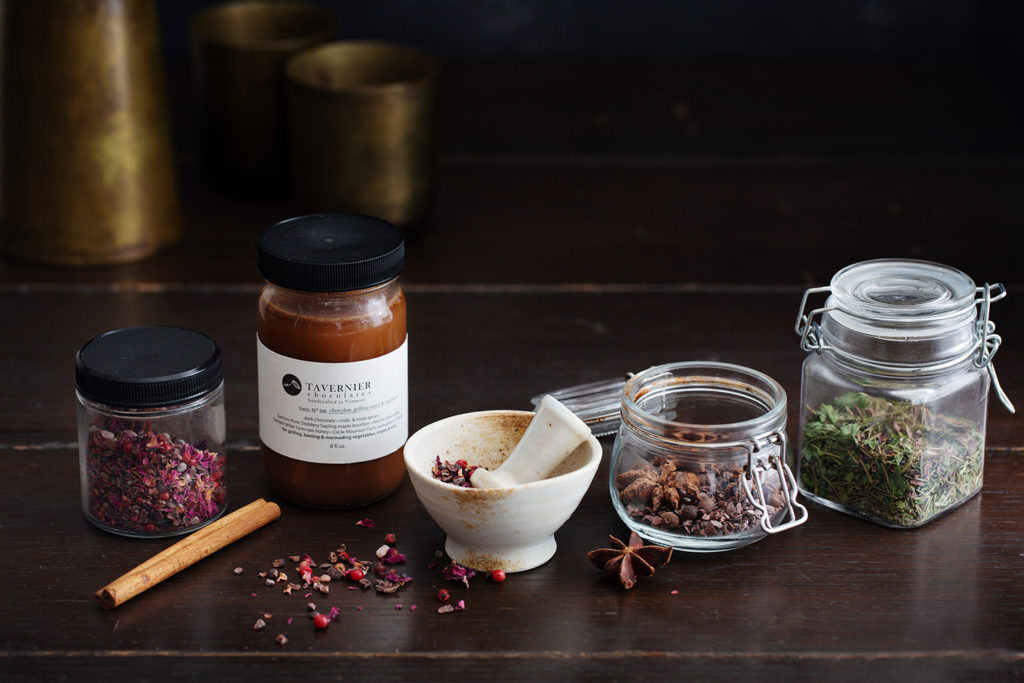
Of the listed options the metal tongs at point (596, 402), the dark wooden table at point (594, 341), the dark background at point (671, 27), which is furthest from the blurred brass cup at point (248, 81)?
the metal tongs at point (596, 402)

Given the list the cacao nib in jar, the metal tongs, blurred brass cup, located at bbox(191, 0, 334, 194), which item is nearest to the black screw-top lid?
the cacao nib in jar

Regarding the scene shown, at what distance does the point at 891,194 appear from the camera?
147cm

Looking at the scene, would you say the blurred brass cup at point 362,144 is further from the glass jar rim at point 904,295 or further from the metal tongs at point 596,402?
the glass jar rim at point 904,295

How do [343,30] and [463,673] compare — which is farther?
[343,30]

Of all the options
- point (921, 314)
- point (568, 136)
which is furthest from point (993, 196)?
point (921, 314)

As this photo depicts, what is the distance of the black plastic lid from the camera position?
80 centimetres

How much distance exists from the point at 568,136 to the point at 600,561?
2.97 feet

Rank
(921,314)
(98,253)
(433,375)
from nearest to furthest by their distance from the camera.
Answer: (921,314)
(433,375)
(98,253)

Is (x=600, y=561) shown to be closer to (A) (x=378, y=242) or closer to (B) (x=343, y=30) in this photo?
(A) (x=378, y=242)

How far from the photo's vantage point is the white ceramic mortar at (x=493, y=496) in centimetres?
78

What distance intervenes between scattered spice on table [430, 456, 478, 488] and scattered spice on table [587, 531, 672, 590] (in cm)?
10

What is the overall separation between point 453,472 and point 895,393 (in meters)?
0.29

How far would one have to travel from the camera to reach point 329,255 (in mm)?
813

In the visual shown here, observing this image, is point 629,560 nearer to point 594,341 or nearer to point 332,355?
point 332,355
